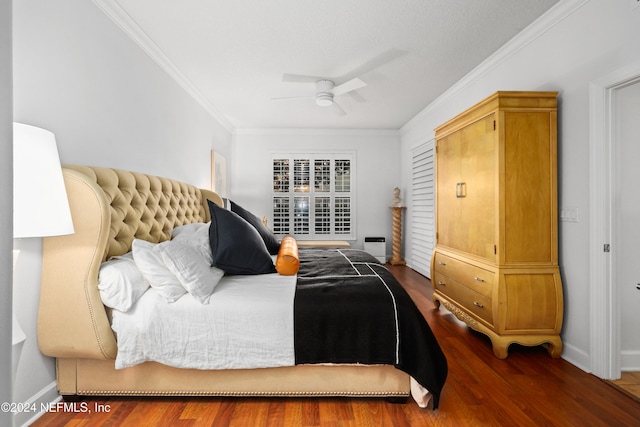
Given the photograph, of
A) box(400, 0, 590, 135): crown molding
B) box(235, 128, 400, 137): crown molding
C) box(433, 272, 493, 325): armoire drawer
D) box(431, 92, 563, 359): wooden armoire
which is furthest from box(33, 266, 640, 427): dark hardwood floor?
box(235, 128, 400, 137): crown molding

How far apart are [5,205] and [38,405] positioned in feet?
6.19

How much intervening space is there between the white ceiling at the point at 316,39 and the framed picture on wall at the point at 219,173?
3.07 ft

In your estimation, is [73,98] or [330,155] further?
[330,155]

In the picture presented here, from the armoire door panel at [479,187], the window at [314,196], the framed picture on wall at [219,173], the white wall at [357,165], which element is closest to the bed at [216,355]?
the armoire door panel at [479,187]

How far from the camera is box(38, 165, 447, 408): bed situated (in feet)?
5.35

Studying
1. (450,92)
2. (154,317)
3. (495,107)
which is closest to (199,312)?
(154,317)

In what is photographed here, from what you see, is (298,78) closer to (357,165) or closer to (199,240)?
(199,240)

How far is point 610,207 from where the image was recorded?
2016 millimetres

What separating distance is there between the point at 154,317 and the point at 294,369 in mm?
816

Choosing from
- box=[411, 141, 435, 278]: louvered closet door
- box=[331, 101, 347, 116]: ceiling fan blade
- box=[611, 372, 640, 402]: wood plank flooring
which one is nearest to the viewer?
box=[611, 372, 640, 402]: wood plank flooring

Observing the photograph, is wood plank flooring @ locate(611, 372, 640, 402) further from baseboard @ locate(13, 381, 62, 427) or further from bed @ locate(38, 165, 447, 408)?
baseboard @ locate(13, 381, 62, 427)

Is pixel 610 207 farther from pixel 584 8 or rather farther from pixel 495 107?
pixel 584 8

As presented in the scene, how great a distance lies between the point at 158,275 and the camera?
5.77 feet

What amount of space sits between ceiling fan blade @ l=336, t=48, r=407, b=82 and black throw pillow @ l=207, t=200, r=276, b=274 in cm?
207
